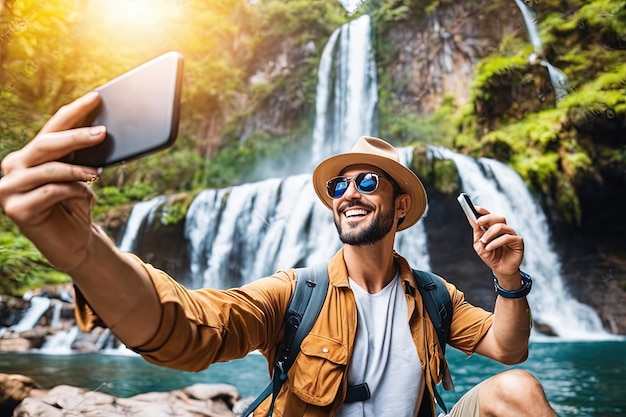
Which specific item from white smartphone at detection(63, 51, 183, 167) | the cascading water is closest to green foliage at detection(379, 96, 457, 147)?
the cascading water

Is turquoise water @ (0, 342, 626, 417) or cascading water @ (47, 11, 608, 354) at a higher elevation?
cascading water @ (47, 11, 608, 354)

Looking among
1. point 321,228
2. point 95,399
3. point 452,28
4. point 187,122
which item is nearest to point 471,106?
point 452,28

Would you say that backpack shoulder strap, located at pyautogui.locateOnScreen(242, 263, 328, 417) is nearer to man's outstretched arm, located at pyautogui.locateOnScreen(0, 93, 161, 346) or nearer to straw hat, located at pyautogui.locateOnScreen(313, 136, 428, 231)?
straw hat, located at pyautogui.locateOnScreen(313, 136, 428, 231)

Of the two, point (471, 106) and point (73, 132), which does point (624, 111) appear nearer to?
point (471, 106)

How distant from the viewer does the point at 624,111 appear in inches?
320

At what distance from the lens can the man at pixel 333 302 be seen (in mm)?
657

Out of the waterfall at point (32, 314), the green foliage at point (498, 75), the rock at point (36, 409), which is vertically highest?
the green foliage at point (498, 75)

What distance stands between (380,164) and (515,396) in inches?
33.1

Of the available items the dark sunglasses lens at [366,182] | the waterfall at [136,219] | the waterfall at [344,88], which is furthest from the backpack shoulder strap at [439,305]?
the waterfall at [344,88]

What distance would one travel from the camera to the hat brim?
1.67m

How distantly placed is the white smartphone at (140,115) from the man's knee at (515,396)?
3.61 feet

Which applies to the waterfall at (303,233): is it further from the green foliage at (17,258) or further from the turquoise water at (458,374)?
the green foliage at (17,258)

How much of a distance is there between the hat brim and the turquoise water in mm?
3430

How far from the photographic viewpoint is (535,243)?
8.06m
